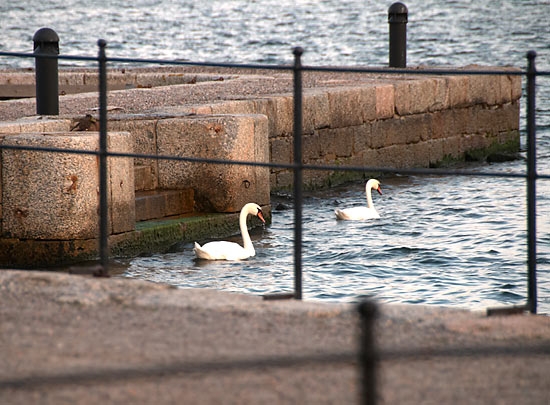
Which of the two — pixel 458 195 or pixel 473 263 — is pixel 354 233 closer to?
pixel 473 263

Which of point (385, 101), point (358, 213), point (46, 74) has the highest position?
point (46, 74)

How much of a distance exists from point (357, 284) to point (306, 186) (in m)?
4.07

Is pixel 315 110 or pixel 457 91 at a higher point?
pixel 457 91

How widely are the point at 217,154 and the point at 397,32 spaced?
6.11 m

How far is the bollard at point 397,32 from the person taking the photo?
1338 centimetres

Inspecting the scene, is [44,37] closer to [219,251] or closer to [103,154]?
[219,251]

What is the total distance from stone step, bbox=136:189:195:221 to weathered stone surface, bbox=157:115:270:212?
0.09 meters

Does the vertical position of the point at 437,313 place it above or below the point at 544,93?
below

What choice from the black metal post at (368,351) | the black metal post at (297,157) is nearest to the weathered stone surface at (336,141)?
the black metal post at (297,157)

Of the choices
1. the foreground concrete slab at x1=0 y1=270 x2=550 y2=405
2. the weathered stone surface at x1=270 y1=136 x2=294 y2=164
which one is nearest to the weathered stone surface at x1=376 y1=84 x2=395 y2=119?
the weathered stone surface at x1=270 y1=136 x2=294 y2=164

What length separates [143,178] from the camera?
8422 millimetres

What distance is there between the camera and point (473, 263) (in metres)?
8.18

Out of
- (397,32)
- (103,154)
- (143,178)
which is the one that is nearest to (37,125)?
(143,178)

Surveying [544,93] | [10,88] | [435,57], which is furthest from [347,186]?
[435,57]
